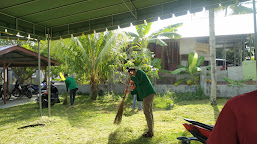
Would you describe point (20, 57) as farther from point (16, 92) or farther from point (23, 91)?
point (16, 92)

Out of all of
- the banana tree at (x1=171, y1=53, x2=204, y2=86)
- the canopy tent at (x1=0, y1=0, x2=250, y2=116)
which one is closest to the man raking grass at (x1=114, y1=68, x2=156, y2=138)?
the canopy tent at (x1=0, y1=0, x2=250, y2=116)

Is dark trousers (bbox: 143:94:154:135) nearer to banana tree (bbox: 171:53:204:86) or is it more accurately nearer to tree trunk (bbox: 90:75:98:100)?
tree trunk (bbox: 90:75:98:100)

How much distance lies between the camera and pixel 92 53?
1034 cm

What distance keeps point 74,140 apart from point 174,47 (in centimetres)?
1248

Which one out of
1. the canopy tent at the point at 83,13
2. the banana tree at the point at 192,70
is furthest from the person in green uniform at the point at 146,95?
the banana tree at the point at 192,70

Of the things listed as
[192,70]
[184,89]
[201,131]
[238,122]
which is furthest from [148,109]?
[192,70]

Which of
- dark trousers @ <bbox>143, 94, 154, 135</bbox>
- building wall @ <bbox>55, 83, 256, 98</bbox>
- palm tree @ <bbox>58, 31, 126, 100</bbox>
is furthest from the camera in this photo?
palm tree @ <bbox>58, 31, 126, 100</bbox>

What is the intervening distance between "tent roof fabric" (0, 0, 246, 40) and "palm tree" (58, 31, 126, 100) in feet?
14.6

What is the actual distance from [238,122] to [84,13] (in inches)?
167

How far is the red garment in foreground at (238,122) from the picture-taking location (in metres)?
0.75

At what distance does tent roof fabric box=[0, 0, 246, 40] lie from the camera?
3.69 metres

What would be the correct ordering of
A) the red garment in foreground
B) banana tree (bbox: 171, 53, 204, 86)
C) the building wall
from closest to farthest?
the red garment in foreground → the building wall → banana tree (bbox: 171, 53, 204, 86)

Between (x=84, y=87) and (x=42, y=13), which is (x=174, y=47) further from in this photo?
(x=42, y=13)

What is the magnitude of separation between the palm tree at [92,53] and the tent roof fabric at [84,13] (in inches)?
176
